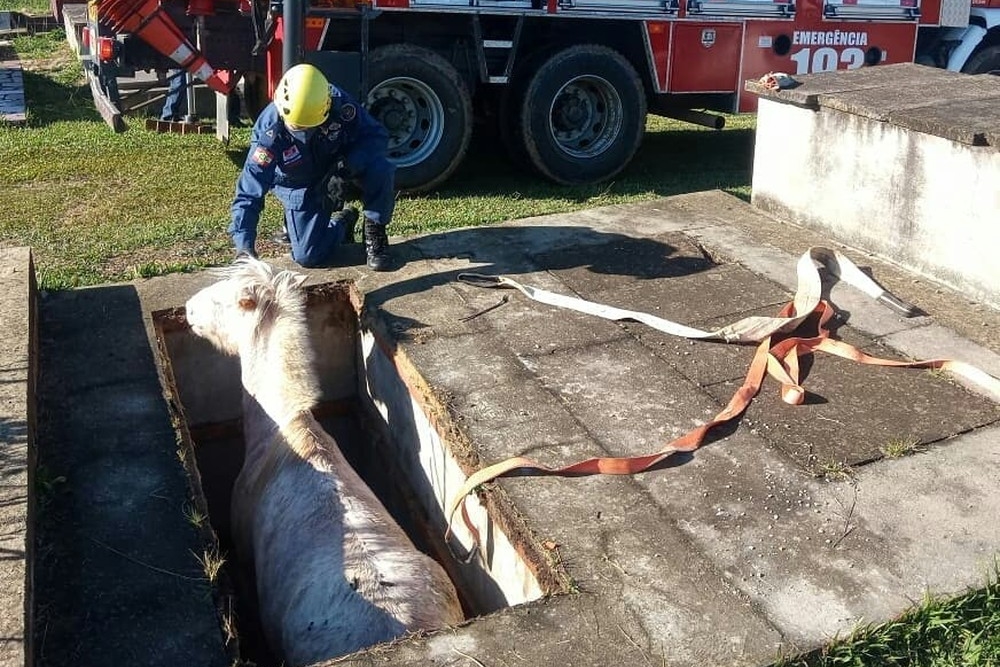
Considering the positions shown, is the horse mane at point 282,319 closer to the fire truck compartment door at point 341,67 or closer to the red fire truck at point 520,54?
the red fire truck at point 520,54

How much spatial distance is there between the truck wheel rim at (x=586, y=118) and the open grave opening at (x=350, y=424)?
3.79 m

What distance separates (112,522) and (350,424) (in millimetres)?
2348

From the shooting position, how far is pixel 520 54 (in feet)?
29.0

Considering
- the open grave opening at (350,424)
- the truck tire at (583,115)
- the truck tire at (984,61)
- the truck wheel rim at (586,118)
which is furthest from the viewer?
the truck tire at (984,61)

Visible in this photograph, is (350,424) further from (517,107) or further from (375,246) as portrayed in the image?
(517,107)

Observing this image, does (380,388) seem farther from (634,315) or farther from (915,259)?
(915,259)

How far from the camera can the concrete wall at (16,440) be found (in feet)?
9.60

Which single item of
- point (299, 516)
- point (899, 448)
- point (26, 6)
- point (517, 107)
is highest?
point (26, 6)

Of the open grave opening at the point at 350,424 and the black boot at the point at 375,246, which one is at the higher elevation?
the black boot at the point at 375,246

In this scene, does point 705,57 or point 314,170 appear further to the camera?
point 705,57

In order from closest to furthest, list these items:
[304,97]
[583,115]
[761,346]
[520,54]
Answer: [761,346], [304,97], [520,54], [583,115]

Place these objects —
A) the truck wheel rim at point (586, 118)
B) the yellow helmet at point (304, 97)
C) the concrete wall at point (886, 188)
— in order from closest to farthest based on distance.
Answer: the concrete wall at point (886, 188)
the yellow helmet at point (304, 97)
the truck wheel rim at point (586, 118)

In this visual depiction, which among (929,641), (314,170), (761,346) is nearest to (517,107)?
(314,170)

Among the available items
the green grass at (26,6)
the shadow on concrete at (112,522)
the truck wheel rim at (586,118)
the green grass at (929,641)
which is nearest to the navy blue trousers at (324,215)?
the shadow on concrete at (112,522)
